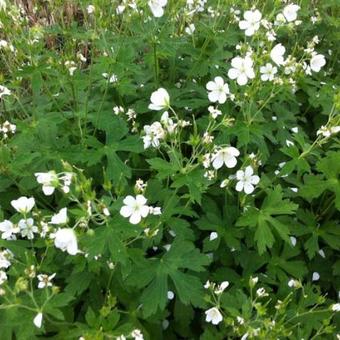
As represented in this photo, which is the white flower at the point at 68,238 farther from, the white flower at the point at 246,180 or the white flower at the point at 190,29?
the white flower at the point at 190,29

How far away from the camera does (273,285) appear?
114 inches

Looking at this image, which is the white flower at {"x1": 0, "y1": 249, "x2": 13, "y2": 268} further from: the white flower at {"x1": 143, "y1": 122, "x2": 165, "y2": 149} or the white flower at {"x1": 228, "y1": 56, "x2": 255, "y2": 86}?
the white flower at {"x1": 228, "y1": 56, "x2": 255, "y2": 86}

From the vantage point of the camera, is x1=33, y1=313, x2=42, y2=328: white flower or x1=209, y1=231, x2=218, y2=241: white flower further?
x1=209, y1=231, x2=218, y2=241: white flower

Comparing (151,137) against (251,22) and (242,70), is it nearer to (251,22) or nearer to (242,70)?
(242,70)

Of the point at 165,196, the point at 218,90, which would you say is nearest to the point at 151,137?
the point at 165,196

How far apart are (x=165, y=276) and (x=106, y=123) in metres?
0.93

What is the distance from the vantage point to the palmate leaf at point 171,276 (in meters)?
2.29

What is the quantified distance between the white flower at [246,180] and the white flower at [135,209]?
26.9 inches

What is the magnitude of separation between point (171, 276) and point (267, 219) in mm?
586

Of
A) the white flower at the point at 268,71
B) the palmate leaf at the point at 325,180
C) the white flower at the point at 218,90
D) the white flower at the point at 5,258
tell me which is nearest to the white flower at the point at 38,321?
the white flower at the point at 5,258

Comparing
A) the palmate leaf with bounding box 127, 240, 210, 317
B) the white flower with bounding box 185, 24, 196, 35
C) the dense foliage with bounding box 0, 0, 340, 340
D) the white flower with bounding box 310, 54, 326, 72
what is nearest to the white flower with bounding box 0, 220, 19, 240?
the dense foliage with bounding box 0, 0, 340, 340

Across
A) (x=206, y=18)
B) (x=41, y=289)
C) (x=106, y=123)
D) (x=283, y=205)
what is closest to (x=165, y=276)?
(x=41, y=289)

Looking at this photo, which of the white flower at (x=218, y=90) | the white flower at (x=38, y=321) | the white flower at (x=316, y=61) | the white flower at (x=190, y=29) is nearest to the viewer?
the white flower at (x=38, y=321)

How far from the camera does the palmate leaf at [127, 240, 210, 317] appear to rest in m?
2.29
